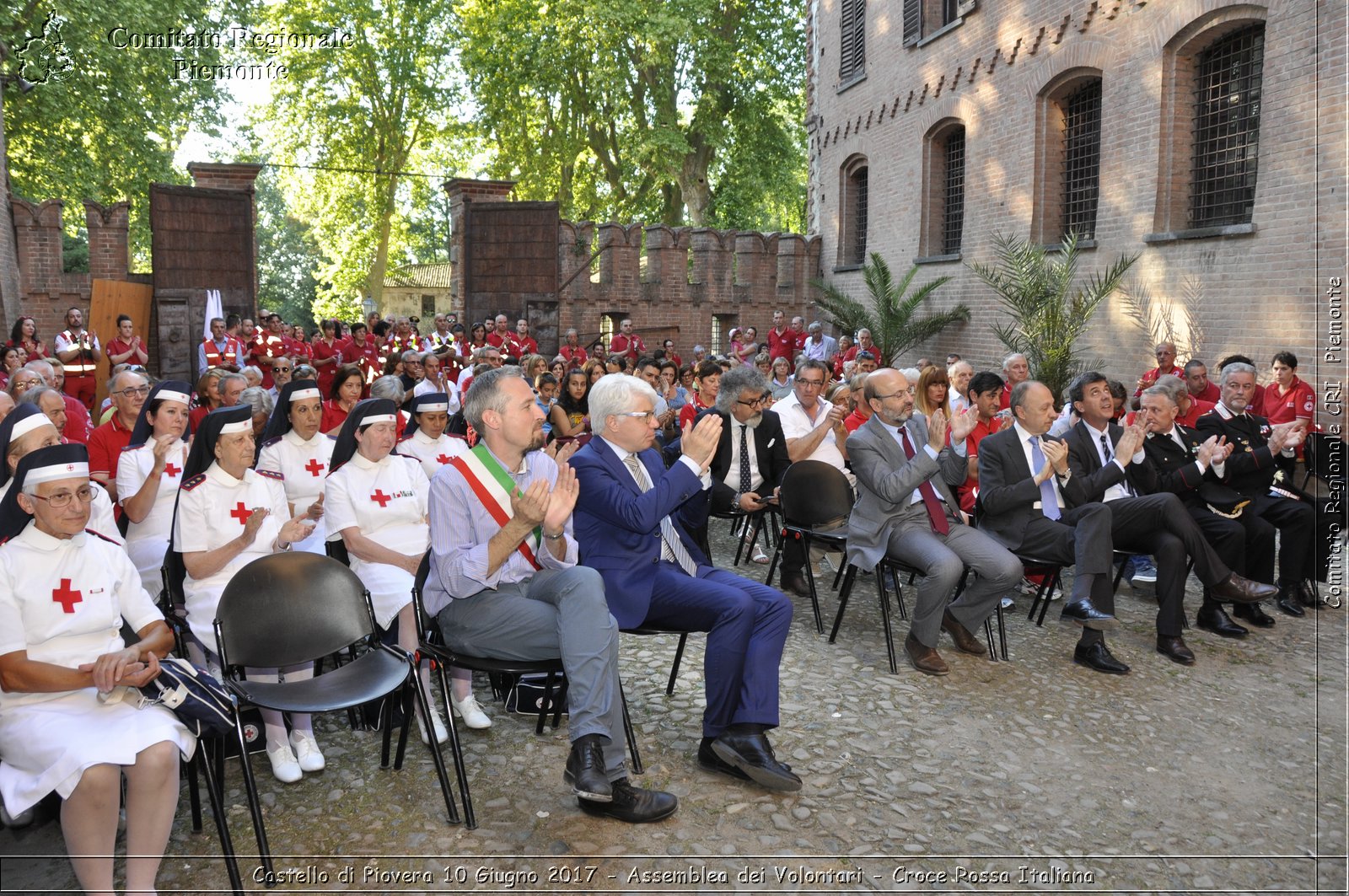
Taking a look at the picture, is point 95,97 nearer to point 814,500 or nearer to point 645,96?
point 645,96

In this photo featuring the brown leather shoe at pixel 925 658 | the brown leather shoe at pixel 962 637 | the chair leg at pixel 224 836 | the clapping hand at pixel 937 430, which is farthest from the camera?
the brown leather shoe at pixel 962 637

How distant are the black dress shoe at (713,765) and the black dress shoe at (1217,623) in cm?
351

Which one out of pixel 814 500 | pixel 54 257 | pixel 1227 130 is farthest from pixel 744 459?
pixel 54 257

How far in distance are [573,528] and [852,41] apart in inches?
728

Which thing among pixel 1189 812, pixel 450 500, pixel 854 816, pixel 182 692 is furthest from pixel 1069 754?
pixel 182 692

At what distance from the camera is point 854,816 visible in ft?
12.7

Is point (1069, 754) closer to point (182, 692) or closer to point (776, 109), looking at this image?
point (182, 692)

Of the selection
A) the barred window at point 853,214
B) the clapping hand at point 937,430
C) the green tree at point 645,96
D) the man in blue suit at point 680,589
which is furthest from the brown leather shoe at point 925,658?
the green tree at point 645,96

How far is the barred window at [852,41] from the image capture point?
783 inches

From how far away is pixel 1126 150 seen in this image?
42.4 feet

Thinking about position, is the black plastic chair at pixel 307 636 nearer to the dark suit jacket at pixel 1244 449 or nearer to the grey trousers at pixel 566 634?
the grey trousers at pixel 566 634

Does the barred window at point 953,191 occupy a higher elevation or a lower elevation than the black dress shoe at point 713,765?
higher

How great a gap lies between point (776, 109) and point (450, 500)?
27.1 meters

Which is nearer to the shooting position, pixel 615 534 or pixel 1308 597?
pixel 615 534
